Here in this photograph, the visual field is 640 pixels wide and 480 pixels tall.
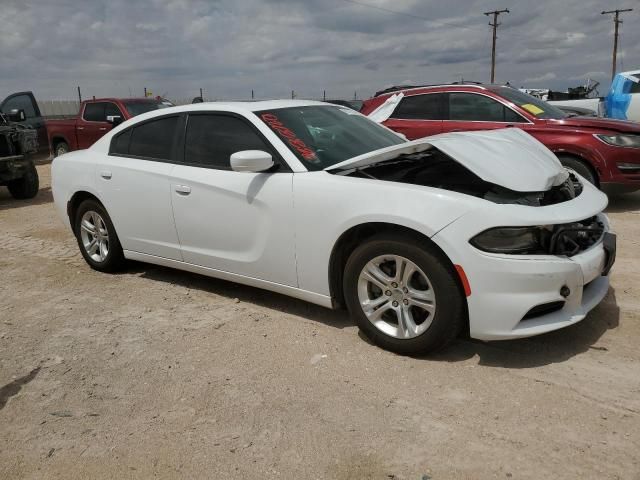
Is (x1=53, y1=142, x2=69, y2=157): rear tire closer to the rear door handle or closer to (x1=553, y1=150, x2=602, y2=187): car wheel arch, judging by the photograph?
the rear door handle

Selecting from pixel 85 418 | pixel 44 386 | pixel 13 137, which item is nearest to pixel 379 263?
pixel 85 418

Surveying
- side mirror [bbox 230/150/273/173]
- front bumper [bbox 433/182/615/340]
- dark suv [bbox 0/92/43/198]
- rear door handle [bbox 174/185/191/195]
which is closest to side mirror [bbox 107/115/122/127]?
dark suv [bbox 0/92/43/198]

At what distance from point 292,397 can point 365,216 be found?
3.59 ft

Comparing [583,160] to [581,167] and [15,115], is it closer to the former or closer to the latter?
[581,167]

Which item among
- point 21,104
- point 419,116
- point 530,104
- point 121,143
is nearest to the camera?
point 121,143

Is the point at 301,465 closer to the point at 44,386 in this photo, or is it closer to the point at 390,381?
the point at 390,381

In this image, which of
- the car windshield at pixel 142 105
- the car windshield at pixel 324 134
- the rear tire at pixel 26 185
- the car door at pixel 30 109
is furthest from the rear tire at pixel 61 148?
the car windshield at pixel 324 134

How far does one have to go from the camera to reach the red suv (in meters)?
6.82

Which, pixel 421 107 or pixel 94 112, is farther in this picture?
pixel 94 112

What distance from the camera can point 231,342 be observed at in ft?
12.2

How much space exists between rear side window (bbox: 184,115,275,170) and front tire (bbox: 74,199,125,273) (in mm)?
1201

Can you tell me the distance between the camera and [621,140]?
685 cm

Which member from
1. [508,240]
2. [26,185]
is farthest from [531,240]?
[26,185]

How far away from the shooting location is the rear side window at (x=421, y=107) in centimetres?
789
